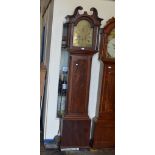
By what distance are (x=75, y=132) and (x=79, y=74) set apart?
713 mm

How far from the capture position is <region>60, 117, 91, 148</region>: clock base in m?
2.91

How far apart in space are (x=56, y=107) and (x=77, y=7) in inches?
48.7

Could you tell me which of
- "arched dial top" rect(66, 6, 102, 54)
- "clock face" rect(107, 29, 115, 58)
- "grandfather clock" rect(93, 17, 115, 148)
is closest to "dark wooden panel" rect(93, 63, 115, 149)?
"grandfather clock" rect(93, 17, 115, 148)

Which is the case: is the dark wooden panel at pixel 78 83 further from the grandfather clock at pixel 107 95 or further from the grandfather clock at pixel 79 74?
the grandfather clock at pixel 107 95

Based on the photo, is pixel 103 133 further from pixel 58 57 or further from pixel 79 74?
pixel 58 57

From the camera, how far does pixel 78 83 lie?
9.44 feet

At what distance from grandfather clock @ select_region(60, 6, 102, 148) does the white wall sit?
0.44ft

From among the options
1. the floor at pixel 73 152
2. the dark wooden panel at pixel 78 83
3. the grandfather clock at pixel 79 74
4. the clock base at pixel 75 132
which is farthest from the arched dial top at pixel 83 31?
the floor at pixel 73 152

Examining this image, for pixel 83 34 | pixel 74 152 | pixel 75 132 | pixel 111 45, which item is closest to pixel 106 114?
pixel 75 132

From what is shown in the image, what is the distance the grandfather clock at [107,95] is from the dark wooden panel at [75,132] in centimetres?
13

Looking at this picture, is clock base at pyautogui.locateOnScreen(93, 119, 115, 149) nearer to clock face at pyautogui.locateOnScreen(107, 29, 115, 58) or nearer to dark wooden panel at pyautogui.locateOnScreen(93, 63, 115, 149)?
dark wooden panel at pyautogui.locateOnScreen(93, 63, 115, 149)

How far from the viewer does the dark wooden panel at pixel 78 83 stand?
2.85 metres
